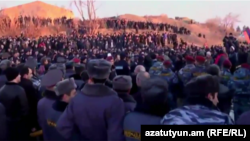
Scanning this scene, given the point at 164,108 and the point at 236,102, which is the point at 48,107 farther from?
the point at 236,102

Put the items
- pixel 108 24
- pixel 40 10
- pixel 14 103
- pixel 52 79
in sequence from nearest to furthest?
pixel 52 79, pixel 14 103, pixel 108 24, pixel 40 10

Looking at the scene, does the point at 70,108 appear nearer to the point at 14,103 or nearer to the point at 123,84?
the point at 123,84

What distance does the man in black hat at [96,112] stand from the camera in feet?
12.9

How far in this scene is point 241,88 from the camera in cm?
679

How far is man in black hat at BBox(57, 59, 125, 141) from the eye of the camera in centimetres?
392

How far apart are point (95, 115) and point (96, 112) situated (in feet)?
0.11

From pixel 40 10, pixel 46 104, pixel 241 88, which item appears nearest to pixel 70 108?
pixel 46 104

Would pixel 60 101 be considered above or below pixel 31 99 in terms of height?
above

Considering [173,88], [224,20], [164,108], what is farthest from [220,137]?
[224,20]

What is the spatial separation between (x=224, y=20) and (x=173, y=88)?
89.6 meters

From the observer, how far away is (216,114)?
3098 mm

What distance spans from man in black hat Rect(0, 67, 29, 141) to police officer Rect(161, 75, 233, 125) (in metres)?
3.25

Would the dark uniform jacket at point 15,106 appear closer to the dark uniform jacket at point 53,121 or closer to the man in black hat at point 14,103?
the man in black hat at point 14,103

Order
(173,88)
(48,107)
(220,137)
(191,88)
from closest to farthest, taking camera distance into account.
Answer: (220,137) → (191,88) → (48,107) → (173,88)
